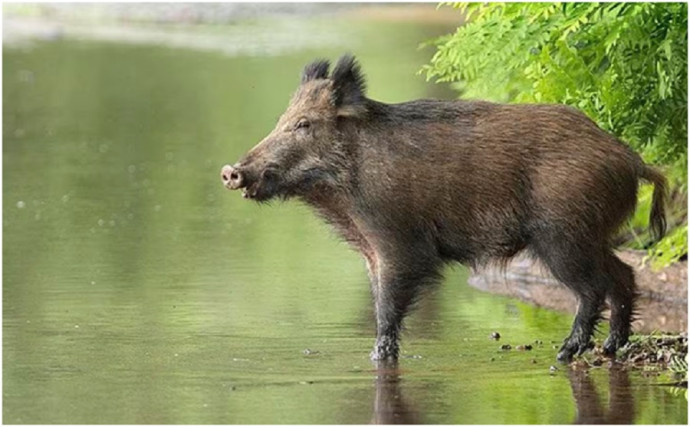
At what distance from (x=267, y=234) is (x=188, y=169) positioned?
4.99 metres

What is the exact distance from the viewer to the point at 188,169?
892 inches

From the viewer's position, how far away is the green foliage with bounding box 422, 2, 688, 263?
13.4 metres

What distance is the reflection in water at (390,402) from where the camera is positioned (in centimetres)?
997

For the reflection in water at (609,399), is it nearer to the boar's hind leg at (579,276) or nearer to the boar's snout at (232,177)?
the boar's hind leg at (579,276)

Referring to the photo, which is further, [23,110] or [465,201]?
[23,110]

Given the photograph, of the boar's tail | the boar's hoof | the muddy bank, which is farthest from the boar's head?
the muddy bank

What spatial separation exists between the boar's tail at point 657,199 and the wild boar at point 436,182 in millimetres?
298

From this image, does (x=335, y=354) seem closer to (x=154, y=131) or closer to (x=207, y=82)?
(x=154, y=131)

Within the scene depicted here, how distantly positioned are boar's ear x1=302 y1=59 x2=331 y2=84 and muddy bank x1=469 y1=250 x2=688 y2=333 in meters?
2.82

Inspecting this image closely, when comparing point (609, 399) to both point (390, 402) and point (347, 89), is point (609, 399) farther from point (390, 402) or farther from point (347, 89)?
point (347, 89)

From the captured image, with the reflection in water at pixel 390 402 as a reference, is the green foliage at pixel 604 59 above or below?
above

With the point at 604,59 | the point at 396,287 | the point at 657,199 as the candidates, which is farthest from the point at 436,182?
the point at 604,59

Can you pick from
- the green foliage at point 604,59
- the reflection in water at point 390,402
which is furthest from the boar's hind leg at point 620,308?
the green foliage at point 604,59

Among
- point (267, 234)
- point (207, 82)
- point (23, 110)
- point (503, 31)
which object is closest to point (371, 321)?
point (503, 31)
